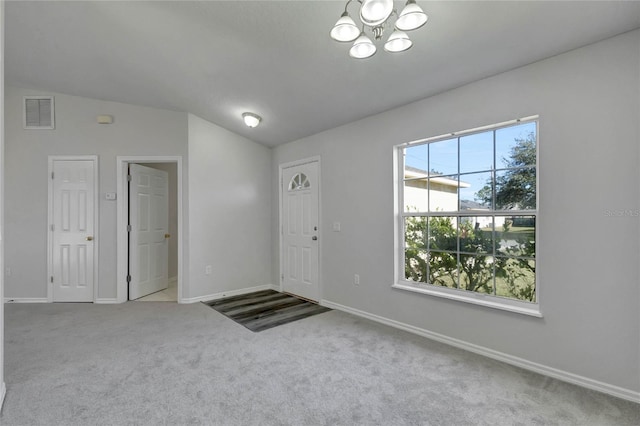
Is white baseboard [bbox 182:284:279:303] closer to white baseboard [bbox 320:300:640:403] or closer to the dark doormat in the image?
the dark doormat

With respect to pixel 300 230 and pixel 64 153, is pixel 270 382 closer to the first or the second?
pixel 300 230

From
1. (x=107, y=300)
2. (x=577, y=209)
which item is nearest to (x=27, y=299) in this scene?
(x=107, y=300)

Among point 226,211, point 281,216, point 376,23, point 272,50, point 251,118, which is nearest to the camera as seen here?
point 376,23

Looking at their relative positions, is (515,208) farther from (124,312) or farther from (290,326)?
(124,312)

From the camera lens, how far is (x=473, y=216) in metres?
2.80

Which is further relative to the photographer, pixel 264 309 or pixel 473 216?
pixel 264 309

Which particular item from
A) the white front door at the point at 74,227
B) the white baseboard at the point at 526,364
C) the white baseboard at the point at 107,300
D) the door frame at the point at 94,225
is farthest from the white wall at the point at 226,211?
the white baseboard at the point at 526,364

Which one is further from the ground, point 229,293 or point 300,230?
point 300,230

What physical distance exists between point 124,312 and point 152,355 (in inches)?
61.0

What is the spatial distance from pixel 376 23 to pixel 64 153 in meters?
4.57

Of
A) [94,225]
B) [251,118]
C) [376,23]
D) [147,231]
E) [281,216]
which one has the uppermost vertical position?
[251,118]

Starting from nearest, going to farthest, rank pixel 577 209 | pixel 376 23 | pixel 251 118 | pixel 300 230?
1. pixel 376 23
2. pixel 577 209
3. pixel 251 118
4. pixel 300 230

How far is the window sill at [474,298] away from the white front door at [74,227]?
406cm

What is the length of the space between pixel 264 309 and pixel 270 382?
1.76m
